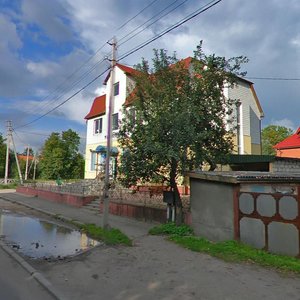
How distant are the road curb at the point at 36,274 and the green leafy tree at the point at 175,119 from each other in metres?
4.69

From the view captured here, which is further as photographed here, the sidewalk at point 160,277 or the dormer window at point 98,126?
the dormer window at point 98,126

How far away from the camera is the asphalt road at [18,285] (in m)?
6.54

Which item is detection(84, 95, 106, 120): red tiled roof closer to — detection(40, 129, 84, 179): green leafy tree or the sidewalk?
detection(40, 129, 84, 179): green leafy tree

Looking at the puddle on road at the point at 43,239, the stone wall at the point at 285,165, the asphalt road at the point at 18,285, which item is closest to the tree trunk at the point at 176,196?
the puddle on road at the point at 43,239

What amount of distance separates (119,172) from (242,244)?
17.0 feet

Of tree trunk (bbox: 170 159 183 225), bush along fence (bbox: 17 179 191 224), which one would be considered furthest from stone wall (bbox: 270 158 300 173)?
tree trunk (bbox: 170 159 183 225)

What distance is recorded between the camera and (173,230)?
12.8m

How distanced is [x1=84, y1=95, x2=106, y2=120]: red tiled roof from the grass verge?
27.4 metres

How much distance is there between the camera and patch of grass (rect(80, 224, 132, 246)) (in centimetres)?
1151

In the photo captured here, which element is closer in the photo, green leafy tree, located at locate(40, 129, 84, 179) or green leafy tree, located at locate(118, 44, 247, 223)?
green leafy tree, located at locate(118, 44, 247, 223)

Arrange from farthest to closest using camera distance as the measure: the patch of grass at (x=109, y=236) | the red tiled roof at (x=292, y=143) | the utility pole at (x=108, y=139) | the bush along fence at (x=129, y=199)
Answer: the red tiled roof at (x=292, y=143), the bush along fence at (x=129, y=199), the utility pole at (x=108, y=139), the patch of grass at (x=109, y=236)

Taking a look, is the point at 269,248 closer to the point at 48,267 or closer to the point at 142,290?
the point at 142,290

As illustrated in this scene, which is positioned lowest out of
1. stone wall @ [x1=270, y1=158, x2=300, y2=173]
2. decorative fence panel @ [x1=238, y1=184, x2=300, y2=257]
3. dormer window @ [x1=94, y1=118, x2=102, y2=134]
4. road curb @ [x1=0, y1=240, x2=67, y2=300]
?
road curb @ [x1=0, y1=240, x2=67, y2=300]

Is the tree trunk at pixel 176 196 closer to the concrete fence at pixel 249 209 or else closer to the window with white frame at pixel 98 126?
the concrete fence at pixel 249 209
